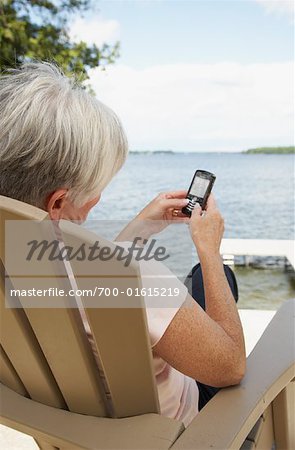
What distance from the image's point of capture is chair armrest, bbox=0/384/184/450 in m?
0.89

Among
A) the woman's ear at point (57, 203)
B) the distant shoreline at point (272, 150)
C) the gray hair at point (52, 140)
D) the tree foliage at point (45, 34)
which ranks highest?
the tree foliage at point (45, 34)

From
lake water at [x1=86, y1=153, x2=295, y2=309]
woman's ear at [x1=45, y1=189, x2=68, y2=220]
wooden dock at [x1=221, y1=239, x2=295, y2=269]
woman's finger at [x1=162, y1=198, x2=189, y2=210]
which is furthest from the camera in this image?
lake water at [x1=86, y1=153, x2=295, y2=309]

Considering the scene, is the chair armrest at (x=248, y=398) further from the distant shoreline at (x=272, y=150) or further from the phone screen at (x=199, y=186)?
the distant shoreline at (x=272, y=150)

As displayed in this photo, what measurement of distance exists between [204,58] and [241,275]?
32.3 metres

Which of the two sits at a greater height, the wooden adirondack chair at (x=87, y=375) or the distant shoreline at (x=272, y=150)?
the wooden adirondack chair at (x=87, y=375)

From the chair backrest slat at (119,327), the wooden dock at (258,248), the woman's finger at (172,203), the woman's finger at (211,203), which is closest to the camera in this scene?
the chair backrest slat at (119,327)

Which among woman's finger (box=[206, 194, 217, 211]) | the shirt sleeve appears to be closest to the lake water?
woman's finger (box=[206, 194, 217, 211])

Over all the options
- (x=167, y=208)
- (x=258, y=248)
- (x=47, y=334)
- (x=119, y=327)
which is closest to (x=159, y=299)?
(x=119, y=327)

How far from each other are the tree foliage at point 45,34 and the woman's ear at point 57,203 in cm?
496

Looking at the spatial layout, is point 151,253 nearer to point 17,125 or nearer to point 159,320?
point 159,320

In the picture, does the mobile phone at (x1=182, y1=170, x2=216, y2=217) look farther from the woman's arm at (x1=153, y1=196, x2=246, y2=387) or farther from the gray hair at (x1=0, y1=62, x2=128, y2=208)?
the gray hair at (x1=0, y1=62, x2=128, y2=208)

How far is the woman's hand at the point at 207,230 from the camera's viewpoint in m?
1.06

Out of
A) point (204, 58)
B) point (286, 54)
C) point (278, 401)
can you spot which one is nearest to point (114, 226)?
point (278, 401)

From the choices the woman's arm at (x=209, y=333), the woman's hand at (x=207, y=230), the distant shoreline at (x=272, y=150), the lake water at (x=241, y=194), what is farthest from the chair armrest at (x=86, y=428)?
the distant shoreline at (x=272, y=150)
